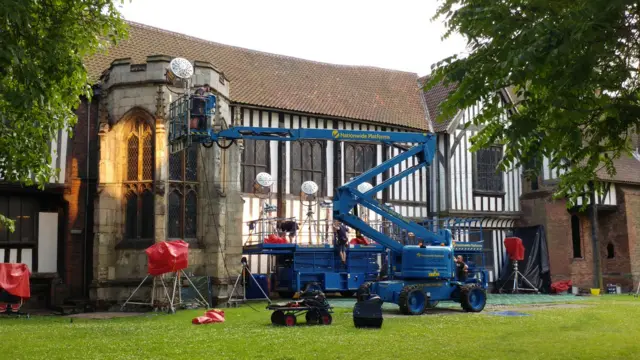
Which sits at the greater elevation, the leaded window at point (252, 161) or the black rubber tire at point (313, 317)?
the leaded window at point (252, 161)

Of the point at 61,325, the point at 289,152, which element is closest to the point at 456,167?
A: the point at 289,152

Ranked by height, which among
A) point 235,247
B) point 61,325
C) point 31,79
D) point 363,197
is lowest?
point 61,325

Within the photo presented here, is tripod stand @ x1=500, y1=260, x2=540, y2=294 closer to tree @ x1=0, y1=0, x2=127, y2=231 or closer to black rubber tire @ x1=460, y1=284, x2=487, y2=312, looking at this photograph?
black rubber tire @ x1=460, y1=284, x2=487, y2=312

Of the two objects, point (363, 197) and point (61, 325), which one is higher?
point (363, 197)

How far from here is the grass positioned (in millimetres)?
10805

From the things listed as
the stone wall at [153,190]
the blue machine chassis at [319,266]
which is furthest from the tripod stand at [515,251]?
the stone wall at [153,190]

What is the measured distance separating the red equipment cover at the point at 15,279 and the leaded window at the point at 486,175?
19.8 meters

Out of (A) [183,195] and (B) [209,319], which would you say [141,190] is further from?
(B) [209,319]

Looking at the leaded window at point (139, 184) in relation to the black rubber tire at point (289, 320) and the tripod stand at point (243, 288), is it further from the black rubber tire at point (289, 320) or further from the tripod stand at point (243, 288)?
the black rubber tire at point (289, 320)

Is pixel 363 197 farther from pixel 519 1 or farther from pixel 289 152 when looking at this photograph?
pixel 519 1

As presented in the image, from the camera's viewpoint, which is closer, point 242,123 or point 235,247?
point 235,247

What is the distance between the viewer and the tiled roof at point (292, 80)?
86.1 feet

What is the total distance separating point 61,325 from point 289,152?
43.0ft

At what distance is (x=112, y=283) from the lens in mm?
20922
